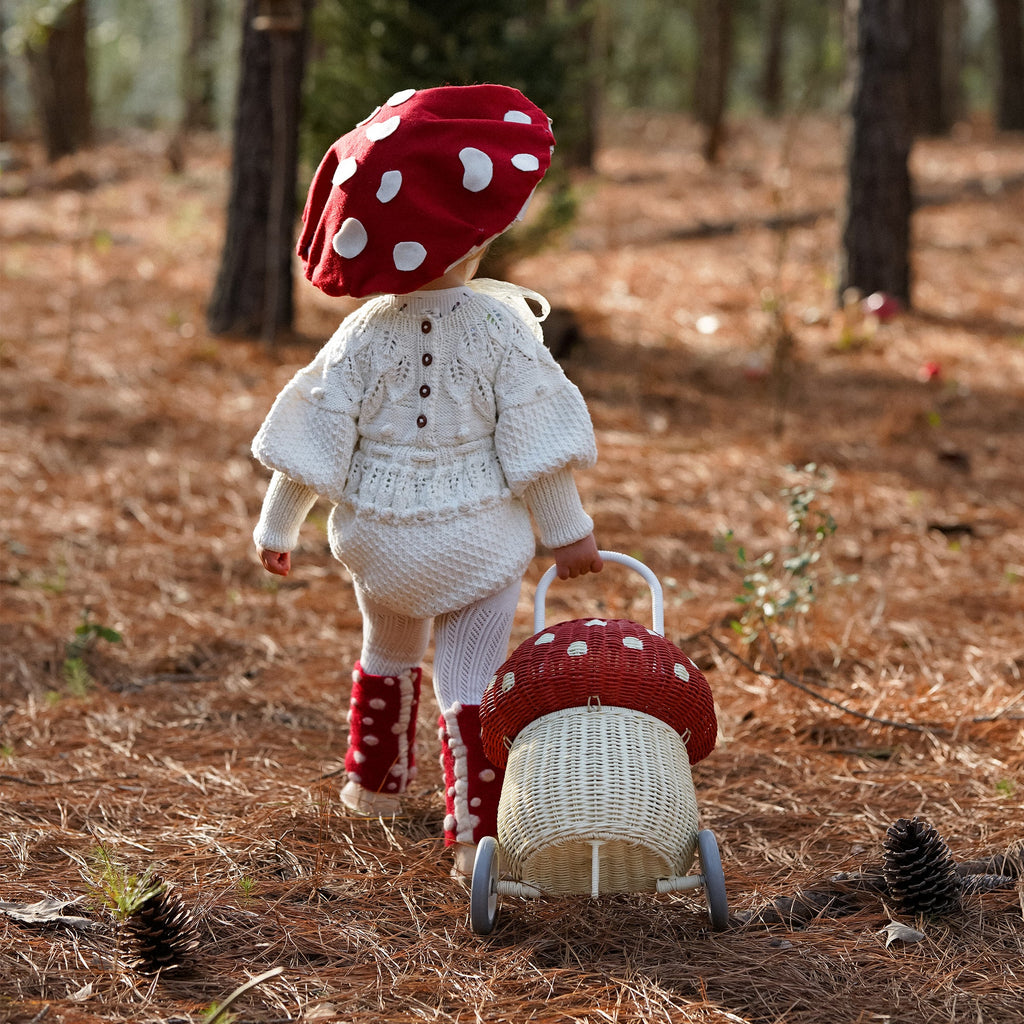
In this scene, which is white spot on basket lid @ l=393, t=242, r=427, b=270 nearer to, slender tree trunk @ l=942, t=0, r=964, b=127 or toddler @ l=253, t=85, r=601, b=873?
toddler @ l=253, t=85, r=601, b=873

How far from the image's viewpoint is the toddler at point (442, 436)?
2510 mm

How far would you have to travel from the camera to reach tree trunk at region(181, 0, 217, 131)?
18344 millimetres

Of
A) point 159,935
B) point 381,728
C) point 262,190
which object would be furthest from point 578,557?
point 262,190

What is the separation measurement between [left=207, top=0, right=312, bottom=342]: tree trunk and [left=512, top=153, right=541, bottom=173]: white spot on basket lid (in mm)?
5117

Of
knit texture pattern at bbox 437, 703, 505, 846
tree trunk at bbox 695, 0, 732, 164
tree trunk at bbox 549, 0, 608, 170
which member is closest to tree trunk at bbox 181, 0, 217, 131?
tree trunk at bbox 549, 0, 608, 170

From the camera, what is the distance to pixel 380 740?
2.87 m

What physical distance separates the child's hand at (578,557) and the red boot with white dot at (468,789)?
0.36m

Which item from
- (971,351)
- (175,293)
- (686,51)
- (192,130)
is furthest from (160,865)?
(686,51)

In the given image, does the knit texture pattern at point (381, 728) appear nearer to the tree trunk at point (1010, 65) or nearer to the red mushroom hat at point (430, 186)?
the red mushroom hat at point (430, 186)

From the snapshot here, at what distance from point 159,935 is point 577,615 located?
231cm

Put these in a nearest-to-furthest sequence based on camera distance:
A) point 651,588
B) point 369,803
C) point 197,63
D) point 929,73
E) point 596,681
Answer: point 596,681 → point 651,588 → point 369,803 → point 929,73 → point 197,63

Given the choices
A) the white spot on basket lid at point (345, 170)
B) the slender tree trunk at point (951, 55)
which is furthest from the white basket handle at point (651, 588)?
the slender tree trunk at point (951, 55)

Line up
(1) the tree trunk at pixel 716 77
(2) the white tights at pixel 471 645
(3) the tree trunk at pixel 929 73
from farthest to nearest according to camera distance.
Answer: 1. (1) the tree trunk at pixel 716 77
2. (3) the tree trunk at pixel 929 73
3. (2) the white tights at pixel 471 645

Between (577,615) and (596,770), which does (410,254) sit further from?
(577,615)
